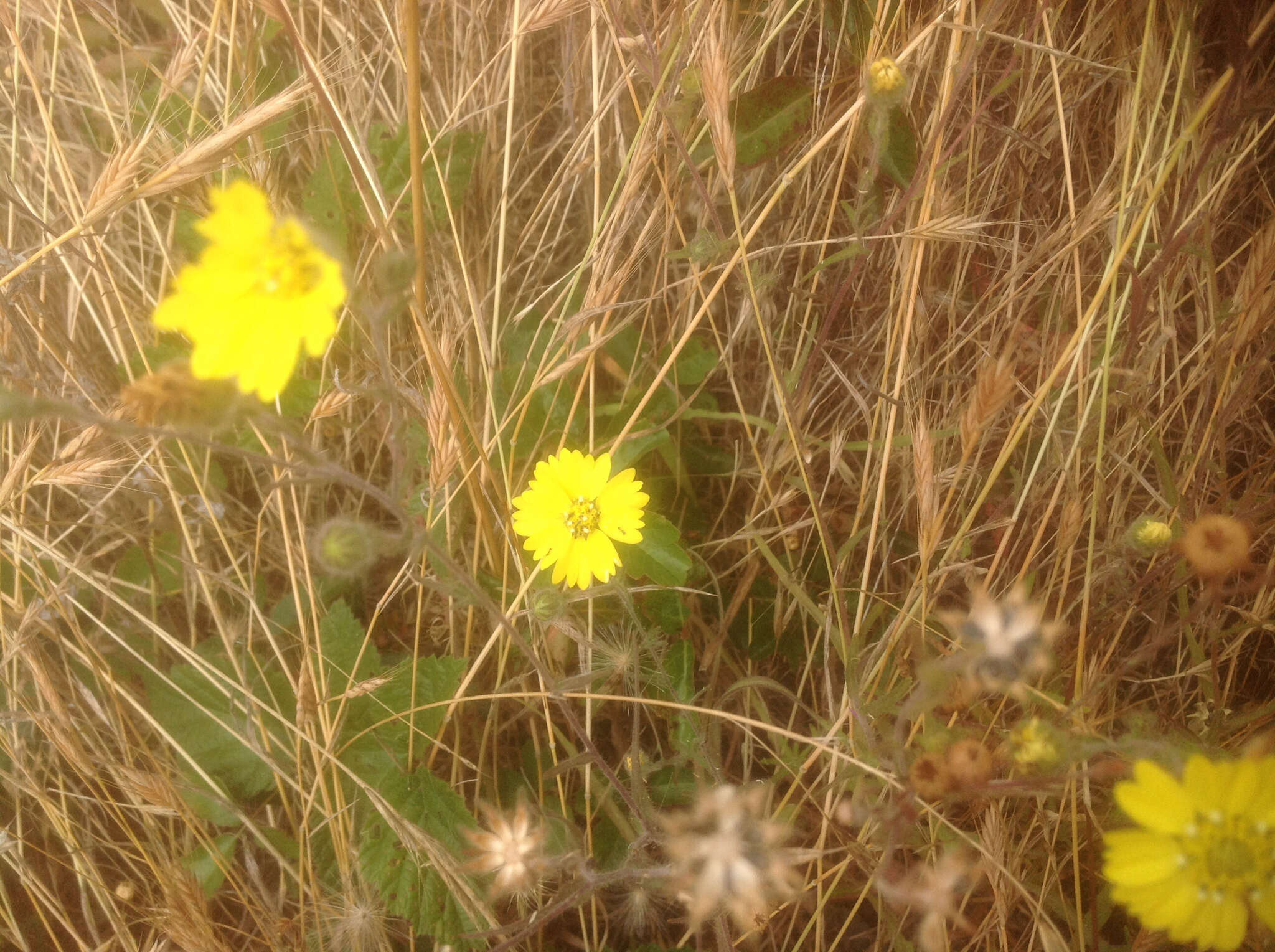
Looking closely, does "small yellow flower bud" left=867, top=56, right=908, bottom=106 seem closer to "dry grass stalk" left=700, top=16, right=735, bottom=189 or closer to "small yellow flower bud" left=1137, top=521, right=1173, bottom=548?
"dry grass stalk" left=700, top=16, right=735, bottom=189

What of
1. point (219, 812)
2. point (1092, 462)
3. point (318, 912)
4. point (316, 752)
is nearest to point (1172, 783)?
point (1092, 462)

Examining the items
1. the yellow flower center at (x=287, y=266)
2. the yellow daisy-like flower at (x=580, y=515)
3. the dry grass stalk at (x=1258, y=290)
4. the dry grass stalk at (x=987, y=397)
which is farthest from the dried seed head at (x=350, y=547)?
the dry grass stalk at (x=1258, y=290)

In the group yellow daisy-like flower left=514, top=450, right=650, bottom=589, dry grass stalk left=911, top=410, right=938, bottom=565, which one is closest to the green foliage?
yellow daisy-like flower left=514, top=450, right=650, bottom=589

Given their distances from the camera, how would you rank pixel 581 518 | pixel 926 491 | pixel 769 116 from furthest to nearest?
pixel 769 116, pixel 581 518, pixel 926 491

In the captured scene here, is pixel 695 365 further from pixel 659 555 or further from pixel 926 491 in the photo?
pixel 926 491

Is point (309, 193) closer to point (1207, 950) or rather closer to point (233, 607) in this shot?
point (233, 607)

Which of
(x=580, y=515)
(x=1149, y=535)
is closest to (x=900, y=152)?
(x=1149, y=535)
